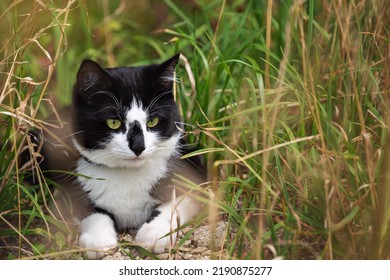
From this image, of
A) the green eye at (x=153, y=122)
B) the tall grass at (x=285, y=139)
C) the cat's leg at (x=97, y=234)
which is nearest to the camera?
the tall grass at (x=285, y=139)

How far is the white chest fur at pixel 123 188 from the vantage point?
7.57 feet

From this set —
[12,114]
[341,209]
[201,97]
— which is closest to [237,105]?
[201,97]

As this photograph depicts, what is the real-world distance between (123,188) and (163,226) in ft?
0.69

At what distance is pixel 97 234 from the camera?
2.17m

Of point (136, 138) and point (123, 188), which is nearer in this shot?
point (136, 138)

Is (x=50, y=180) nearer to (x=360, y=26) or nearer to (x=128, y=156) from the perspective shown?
(x=128, y=156)

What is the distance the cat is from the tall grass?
0.13 m

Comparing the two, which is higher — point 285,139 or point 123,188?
point 285,139

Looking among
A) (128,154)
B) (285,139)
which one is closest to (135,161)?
(128,154)

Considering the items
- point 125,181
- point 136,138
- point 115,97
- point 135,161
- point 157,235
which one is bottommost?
point 157,235

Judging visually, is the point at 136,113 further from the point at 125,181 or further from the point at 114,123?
the point at 125,181

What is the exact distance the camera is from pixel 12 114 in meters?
2.08

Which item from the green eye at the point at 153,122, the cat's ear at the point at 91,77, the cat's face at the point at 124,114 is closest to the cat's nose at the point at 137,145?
the cat's face at the point at 124,114

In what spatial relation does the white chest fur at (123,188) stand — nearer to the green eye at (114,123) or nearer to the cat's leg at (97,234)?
the cat's leg at (97,234)
